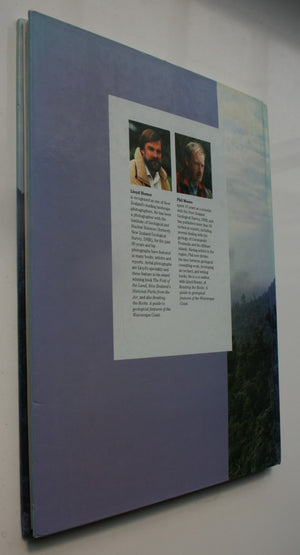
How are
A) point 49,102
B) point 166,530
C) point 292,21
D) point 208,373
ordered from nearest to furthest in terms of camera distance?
1. point 49,102
2. point 166,530
3. point 208,373
4. point 292,21

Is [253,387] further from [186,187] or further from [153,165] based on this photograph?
[153,165]

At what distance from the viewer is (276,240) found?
2.29 meters

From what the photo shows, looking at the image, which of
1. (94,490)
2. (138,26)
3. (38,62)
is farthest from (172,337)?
(138,26)

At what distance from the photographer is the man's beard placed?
5.76ft

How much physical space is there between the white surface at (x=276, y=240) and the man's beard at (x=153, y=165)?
17.2 inches

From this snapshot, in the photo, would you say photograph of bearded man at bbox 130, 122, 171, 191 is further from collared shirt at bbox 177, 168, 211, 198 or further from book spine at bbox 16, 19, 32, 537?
book spine at bbox 16, 19, 32, 537

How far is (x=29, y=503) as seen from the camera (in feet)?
4.59

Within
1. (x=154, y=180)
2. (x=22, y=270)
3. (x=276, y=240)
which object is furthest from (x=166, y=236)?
(x=276, y=240)

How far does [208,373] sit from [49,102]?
42.5 inches

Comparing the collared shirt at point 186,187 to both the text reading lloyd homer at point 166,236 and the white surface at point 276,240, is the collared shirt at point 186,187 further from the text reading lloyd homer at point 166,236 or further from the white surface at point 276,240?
the white surface at point 276,240

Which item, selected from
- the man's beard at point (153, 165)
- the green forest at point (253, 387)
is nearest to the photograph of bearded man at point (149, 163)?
the man's beard at point (153, 165)

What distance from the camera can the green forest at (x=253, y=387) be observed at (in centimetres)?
197

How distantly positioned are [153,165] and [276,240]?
0.80 m

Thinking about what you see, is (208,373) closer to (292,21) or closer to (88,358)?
(88,358)
